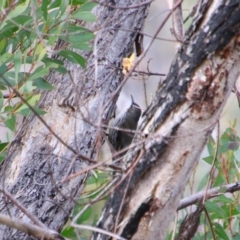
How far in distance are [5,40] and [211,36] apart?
81 centimetres

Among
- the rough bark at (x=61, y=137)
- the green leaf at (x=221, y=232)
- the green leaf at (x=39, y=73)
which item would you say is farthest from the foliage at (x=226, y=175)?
the green leaf at (x=39, y=73)

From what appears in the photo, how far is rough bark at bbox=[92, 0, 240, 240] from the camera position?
3.46 feet

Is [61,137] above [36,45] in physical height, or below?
below

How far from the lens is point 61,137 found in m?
Result: 1.73

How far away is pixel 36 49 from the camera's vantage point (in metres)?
1.62

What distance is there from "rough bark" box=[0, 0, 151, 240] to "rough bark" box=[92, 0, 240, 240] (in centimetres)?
49

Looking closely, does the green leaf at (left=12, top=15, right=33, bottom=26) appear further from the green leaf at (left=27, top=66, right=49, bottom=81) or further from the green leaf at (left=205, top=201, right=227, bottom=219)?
the green leaf at (left=205, top=201, right=227, bottom=219)

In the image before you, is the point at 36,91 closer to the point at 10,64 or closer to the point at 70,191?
the point at 10,64

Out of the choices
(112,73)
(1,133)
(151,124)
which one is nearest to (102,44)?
(112,73)

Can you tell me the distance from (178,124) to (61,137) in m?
0.71

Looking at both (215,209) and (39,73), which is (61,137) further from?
(215,209)

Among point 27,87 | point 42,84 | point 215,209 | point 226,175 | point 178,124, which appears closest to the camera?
point 178,124

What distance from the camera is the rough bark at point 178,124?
3.46ft

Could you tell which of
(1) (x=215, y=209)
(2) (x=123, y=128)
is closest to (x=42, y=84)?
(2) (x=123, y=128)
